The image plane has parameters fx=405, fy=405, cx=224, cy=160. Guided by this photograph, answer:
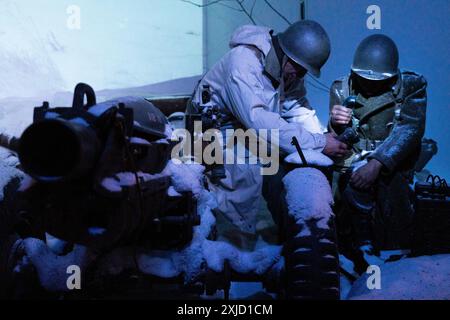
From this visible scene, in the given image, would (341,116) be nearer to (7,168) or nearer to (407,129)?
(407,129)

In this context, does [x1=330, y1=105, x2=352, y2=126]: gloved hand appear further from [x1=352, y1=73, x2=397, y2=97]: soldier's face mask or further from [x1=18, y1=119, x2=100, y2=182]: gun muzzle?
[x1=18, y1=119, x2=100, y2=182]: gun muzzle

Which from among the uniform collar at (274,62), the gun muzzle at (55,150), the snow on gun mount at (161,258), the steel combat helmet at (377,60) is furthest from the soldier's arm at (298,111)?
the gun muzzle at (55,150)

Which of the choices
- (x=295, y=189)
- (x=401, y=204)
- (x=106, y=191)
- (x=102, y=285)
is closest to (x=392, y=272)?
(x=295, y=189)

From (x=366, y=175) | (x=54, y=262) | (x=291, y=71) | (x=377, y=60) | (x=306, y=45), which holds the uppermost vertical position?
(x=377, y=60)

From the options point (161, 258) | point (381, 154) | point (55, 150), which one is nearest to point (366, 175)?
point (381, 154)

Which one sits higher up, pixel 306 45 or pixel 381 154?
pixel 306 45

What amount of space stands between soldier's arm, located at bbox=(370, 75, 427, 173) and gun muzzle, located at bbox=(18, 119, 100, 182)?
138 inches

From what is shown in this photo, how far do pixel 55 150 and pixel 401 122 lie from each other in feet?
13.2

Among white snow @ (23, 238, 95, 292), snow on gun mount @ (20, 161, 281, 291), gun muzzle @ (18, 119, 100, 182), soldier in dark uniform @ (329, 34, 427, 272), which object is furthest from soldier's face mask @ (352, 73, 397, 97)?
gun muzzle @ (18, 119, 100, 182)

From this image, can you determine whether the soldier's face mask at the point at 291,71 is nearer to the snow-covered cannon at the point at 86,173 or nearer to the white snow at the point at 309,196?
the white snow at the point at 309,196

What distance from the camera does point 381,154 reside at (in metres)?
4.27

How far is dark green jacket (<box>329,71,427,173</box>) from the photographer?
4.30 meters

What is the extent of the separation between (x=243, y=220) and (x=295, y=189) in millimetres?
696

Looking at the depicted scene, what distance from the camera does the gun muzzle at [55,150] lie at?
1.44 metres
